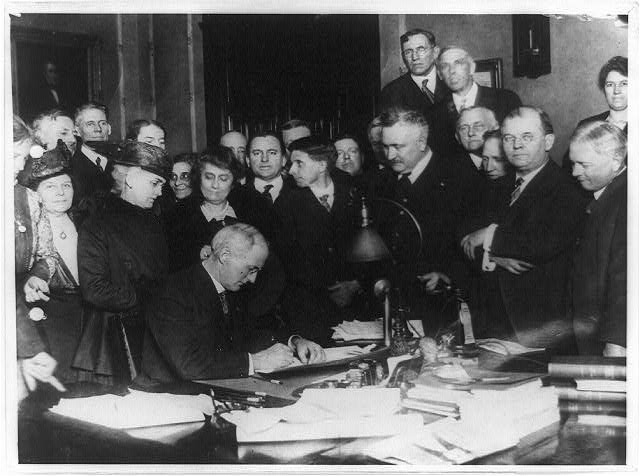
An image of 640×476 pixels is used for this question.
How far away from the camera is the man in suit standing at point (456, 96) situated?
3.17 m

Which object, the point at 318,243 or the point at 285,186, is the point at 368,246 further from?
the point at 285,186

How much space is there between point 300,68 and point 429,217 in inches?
33.9

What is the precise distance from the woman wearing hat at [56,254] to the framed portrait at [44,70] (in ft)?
0.64

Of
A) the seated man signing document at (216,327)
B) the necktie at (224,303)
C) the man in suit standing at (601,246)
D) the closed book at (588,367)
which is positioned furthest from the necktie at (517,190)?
the necktie at (224,303)

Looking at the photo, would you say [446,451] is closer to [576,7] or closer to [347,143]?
[347,143]

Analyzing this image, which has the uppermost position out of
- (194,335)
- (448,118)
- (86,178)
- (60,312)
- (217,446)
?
(448,118)

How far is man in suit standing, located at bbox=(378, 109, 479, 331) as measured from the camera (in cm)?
321

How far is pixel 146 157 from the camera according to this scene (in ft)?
10.7

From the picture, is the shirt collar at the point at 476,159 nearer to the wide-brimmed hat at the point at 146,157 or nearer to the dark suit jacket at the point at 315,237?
the dark suit jacket at the point at 315,237

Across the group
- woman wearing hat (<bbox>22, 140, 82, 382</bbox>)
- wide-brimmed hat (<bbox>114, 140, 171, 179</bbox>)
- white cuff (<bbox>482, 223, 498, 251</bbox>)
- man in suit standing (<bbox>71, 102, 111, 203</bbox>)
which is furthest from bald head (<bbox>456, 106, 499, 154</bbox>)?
woman wearing hat (<bbox>22, 140, 82, 382</bbox>)

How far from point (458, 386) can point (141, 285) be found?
1.44 metres

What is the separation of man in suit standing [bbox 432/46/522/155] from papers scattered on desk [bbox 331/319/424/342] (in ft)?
2.54

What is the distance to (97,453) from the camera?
325 centimetres

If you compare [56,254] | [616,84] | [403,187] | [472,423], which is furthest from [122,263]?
[616,84]
